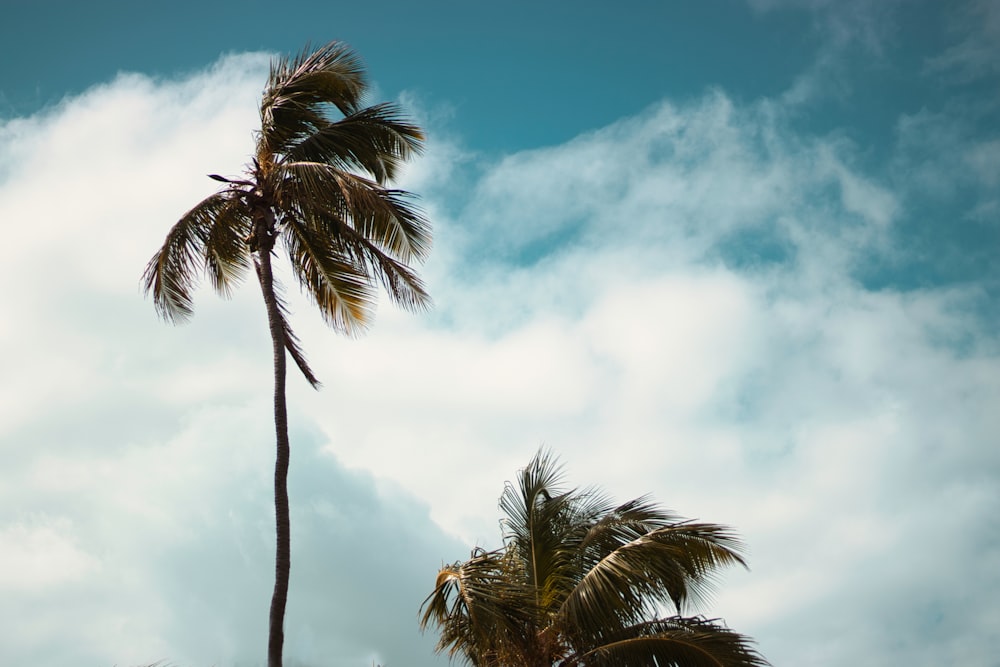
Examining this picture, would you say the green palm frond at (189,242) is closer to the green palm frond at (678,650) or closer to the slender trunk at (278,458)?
the slender trunk at (278,458)

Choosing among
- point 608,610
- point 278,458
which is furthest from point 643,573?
point 278,458

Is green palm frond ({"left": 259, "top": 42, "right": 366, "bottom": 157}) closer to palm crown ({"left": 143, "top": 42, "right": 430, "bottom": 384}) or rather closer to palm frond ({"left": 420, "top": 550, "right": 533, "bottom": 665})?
palm crown ({"left": 143, "top": 42, "right": 430, "bottom": 384})

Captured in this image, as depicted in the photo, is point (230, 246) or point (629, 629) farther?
point (230, 246)

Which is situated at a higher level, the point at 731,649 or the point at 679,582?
the point at 679,582

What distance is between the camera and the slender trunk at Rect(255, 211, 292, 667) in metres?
13.0

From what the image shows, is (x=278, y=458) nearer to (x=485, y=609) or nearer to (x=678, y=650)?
(x=485, y=609)

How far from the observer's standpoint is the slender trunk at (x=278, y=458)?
13016 millimetres

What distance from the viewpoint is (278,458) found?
1405 centimetres

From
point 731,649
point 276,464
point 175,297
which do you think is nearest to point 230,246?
point 175,297

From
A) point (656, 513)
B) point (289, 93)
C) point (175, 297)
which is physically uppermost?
point (289, 93)

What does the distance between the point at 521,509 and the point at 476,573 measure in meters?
2.91

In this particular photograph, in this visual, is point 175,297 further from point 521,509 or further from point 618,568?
point 618,568

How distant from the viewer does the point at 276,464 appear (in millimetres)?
14008

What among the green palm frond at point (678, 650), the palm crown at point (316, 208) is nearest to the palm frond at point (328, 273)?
the palm crown at point (316, 208)
